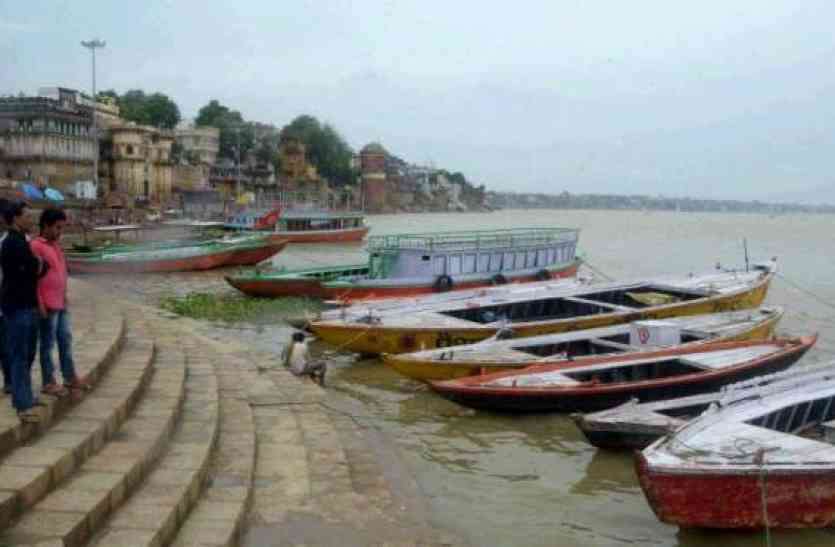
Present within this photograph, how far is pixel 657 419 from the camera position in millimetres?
9055

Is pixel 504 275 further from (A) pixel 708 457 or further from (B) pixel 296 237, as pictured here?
(B) pixel 296 237

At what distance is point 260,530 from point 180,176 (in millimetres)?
76904

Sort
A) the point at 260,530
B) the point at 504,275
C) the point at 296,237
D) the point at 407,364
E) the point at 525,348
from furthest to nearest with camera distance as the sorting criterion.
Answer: the point at 296,237 → the point at 504,275 → the point at 525,348 → the point at 407,364 → the point at 260,530

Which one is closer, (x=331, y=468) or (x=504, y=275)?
(x=331, y=468)

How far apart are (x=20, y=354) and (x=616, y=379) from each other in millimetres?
8379

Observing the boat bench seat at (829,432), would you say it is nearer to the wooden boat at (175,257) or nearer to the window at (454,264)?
the window at (454,264)

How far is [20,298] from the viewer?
18.5ft

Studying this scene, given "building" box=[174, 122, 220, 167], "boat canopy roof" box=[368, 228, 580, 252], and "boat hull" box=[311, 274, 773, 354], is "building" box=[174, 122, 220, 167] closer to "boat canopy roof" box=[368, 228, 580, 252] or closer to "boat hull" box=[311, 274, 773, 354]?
"boat canopy roof" box=[368, 228, 580, 252]

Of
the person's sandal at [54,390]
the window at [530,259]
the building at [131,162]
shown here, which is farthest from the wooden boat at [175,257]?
the building at [131,162]

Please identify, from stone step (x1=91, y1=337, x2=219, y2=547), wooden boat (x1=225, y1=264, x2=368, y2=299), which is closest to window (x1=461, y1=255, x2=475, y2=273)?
wooden boat (x1=225, y1=264, x2=368, y2=299)

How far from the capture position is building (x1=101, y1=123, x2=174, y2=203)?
6569 cm

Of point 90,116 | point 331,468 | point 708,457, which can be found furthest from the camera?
point 90,116

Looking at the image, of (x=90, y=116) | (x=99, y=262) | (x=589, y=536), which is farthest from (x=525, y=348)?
(x=90, y=116)

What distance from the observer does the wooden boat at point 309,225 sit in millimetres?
48781
